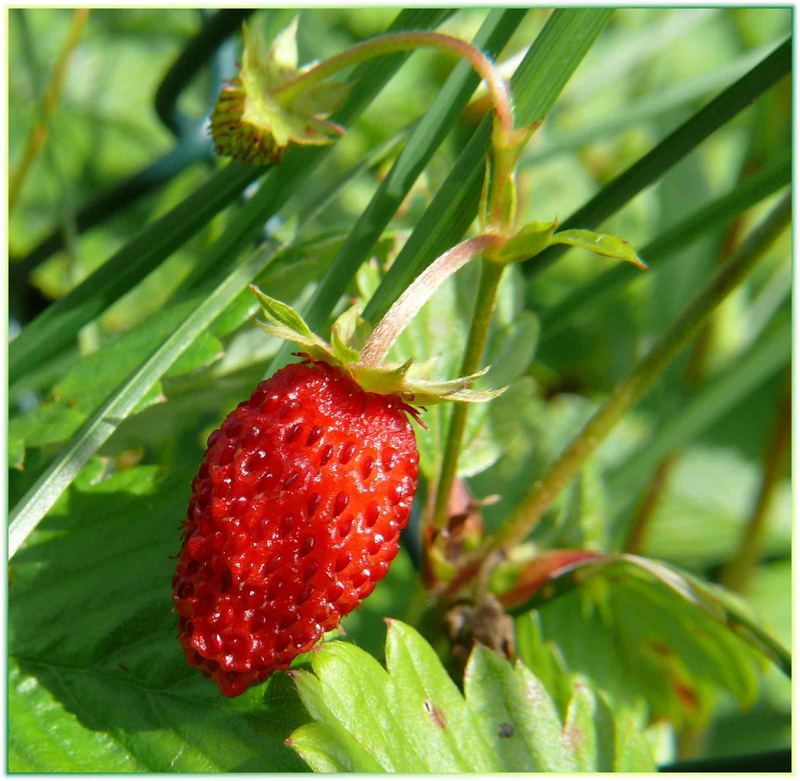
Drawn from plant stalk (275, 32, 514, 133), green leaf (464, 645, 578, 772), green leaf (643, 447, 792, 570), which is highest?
plant stalk (275, 32, 514, 133)

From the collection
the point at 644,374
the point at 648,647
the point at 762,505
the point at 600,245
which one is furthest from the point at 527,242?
the point at 762,505

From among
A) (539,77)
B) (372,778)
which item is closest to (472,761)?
(372,778)

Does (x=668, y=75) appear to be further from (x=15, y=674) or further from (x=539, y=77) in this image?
(x=15, y=674)

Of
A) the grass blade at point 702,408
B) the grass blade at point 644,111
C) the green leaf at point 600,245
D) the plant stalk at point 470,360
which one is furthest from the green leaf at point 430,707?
the grass blade at point 644,111

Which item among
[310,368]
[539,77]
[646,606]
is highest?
[539,77]

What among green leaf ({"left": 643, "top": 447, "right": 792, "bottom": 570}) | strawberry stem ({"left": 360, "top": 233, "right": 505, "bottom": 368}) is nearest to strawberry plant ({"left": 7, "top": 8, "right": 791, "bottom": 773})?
strawberry stem ({"left": 360, "top": 233, "right": 505, "bottom": 368})

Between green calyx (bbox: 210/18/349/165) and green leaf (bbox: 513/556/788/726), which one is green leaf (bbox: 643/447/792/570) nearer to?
green leaf (bbox: 513/556/788/726)
